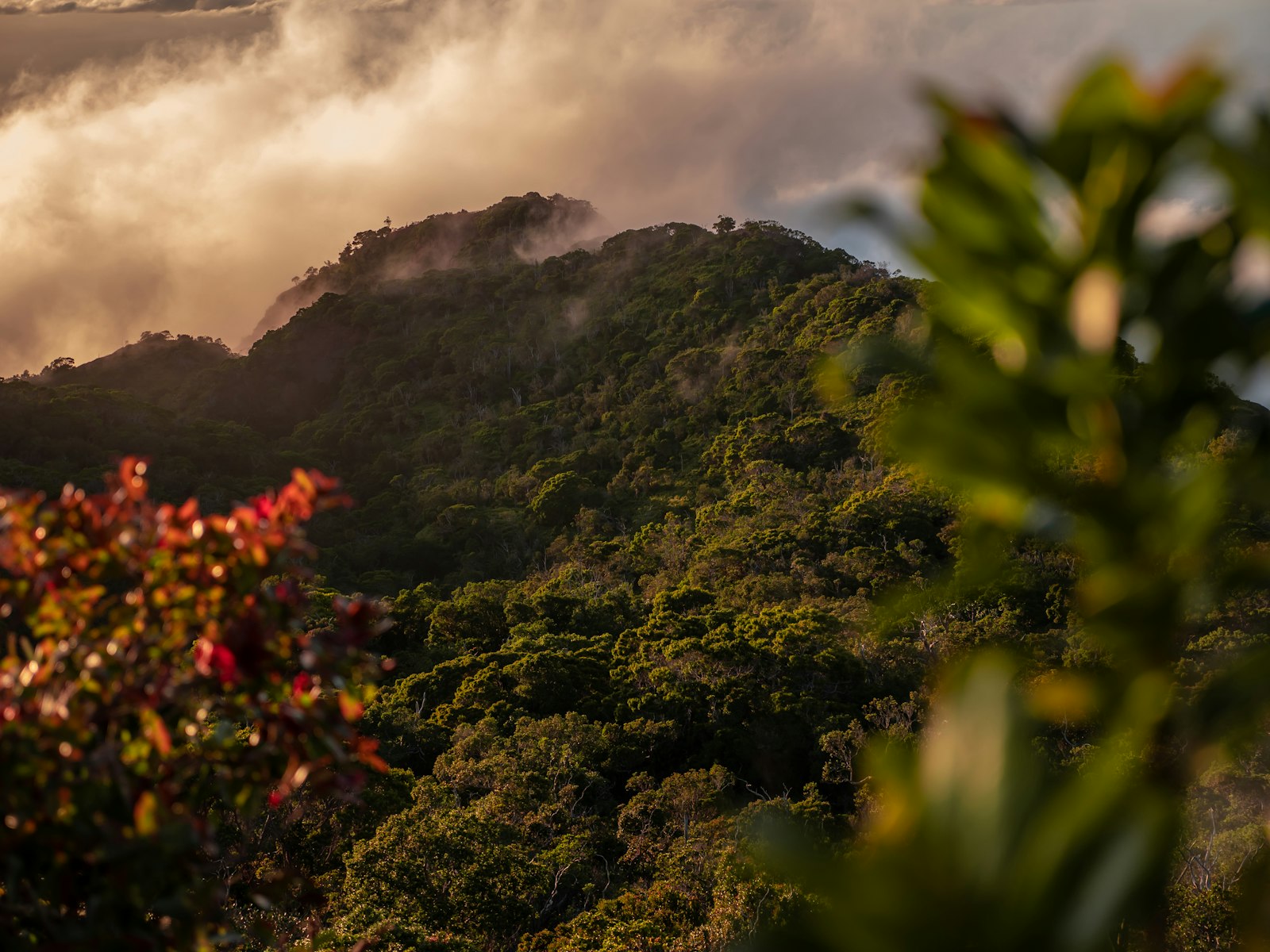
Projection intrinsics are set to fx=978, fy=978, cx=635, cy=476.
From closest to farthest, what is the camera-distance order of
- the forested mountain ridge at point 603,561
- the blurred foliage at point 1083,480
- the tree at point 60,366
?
1. the blurred foliage at point 1083,480
2. the forested mountain ridge at point 603,561
3. the tree at point 60,366

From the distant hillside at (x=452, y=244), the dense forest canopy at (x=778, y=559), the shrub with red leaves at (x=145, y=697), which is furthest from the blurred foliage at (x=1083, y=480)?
the distant hillside at (x=452, y=244)

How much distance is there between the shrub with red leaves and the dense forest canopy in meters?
0.19

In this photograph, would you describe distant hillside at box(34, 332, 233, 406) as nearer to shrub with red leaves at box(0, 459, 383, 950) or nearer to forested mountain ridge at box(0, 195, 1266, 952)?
forested mountain ridge at box(0, 195, 1266, 952)

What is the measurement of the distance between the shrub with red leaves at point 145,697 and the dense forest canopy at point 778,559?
186 millimetres

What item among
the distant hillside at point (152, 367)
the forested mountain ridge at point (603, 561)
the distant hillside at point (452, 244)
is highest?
the distant hillside at point (452, 244)

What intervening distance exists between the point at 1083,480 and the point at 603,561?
31402 millimetres

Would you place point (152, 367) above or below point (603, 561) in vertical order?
above

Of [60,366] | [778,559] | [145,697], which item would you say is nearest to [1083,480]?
[145,697]

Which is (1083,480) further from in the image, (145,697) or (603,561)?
(603,561)

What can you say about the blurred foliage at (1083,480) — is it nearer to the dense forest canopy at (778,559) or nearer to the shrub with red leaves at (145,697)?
the dense forest canopy at (778,559)

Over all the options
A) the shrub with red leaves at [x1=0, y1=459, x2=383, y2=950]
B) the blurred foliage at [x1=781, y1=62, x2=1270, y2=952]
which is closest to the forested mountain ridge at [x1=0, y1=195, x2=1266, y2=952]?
the blurred foliage at [x1=781, y1=62, x2=1270, y2=952]

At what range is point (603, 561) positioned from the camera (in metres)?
31.8

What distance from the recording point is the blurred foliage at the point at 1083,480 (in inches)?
14.1

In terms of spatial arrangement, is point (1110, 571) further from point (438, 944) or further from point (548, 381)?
point (548, 381)
